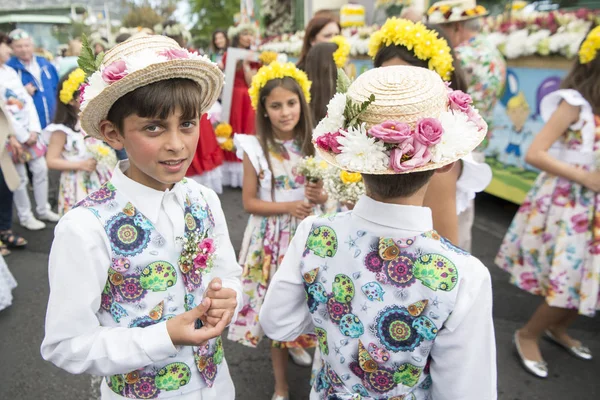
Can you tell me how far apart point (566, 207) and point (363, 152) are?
2134 millimetres

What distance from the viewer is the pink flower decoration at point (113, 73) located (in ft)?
4.24

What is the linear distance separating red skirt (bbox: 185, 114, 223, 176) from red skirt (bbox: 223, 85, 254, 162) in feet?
1.87

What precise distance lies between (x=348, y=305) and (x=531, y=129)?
4609mm

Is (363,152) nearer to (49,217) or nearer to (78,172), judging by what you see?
(78,172)

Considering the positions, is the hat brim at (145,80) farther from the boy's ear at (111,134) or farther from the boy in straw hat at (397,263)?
the boy in straw hat at (397,263)

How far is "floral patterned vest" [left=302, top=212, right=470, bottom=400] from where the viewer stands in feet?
4.15

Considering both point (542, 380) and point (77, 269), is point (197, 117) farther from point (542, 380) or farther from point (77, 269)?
point (542, 380)

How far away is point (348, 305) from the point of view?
1396mm

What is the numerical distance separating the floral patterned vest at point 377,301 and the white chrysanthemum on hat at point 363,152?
229mm

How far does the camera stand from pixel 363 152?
1232mm

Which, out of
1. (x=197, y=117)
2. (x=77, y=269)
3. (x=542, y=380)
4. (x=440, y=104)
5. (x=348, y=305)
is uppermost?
(x=440, y=104)

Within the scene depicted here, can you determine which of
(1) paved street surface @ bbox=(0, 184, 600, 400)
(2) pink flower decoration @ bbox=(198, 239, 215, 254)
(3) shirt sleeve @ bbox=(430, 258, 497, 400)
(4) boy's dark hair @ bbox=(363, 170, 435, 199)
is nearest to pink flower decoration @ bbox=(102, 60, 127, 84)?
(2) pink flower decoration @ bbox=(198, 239, 215, 254)

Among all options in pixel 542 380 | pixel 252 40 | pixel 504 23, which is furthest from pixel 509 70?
pixel 252 40

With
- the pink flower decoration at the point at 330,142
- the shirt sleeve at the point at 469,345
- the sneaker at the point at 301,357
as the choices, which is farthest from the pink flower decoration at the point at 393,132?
the sneaker at the point at 301,357
